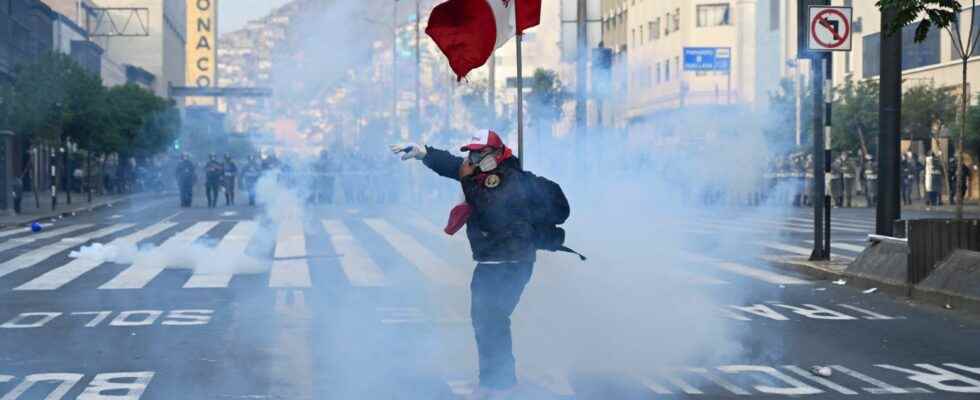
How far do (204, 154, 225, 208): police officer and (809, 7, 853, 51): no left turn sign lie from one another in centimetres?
2970

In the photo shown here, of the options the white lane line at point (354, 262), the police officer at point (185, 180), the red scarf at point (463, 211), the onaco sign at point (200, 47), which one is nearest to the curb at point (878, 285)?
the white lane line at point (354, 262)

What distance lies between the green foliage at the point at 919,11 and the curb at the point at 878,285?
2666mm

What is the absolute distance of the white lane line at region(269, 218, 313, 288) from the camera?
1778cm

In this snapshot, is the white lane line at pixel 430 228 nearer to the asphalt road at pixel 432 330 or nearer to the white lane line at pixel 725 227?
the asphalt road at pixel 432 330

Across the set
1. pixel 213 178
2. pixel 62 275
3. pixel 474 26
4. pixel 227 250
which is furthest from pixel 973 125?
pixel 474 26

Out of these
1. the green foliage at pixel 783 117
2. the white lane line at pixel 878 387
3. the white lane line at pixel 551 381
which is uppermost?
the green foliage at pixel 783 117

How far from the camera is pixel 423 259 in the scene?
21688 millimetres

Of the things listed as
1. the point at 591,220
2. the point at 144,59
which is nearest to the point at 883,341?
the point at 591,220

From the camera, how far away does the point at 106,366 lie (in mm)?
10711

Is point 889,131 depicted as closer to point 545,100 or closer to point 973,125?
point 545,100

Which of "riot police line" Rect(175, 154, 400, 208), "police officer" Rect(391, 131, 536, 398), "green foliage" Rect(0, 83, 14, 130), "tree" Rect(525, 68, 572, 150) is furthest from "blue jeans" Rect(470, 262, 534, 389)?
"riot police line" Rect(175, 154, 400, 208)

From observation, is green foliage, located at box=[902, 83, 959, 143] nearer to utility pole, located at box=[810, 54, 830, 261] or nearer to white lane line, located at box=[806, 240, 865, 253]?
white lane line, located at box=[806, 240, 865, 253]

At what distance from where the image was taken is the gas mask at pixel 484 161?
912 cm

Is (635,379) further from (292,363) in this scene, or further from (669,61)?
(669,61)
